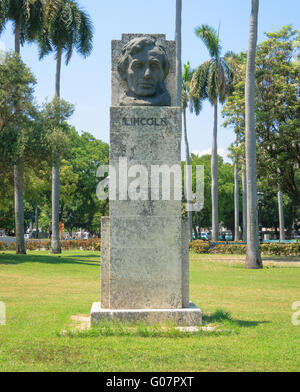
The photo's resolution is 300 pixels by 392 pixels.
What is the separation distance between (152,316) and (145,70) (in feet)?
12.8

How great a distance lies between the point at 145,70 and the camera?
327 inches

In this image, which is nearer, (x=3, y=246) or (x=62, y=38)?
(x=62, y=38)

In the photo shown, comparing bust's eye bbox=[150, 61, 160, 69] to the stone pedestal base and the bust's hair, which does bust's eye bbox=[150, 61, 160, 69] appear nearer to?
the bust's hair

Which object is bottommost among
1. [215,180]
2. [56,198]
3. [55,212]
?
[55,212]

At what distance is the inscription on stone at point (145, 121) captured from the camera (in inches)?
319

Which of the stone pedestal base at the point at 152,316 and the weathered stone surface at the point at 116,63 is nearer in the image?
the stone pedestal base at the point at 152,316

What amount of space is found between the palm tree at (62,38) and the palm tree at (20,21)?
1167 millimetres

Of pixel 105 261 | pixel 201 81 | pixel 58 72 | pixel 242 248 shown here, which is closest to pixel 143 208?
pixel 105 261

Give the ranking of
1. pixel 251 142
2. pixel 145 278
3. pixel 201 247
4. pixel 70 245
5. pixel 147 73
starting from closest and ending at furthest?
pixel 145 278 → pixel 147 73 → pixel 251 142 → pixel 201 247 → pixel 70 245

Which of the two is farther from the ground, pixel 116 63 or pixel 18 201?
pixel 116 63

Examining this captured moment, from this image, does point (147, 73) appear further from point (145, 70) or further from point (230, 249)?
point (230, 249)

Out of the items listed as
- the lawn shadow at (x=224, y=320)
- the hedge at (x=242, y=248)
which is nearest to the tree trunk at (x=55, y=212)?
the hedge at (x=242, y=248)

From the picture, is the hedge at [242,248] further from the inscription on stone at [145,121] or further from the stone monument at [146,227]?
the inscription on stone at [145,121]

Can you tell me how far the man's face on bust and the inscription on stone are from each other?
0.48 metres
